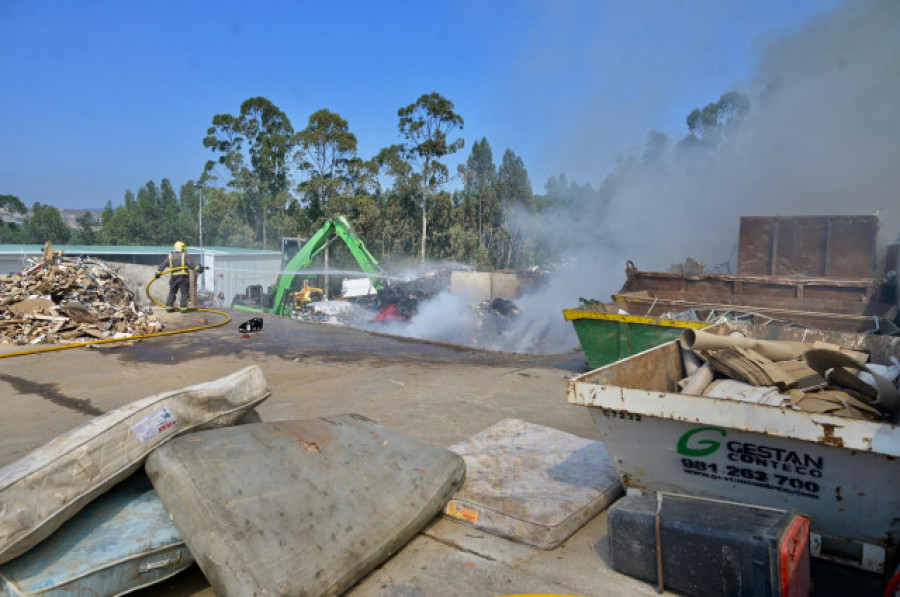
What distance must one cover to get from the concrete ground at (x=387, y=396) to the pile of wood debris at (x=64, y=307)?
28.2 inches

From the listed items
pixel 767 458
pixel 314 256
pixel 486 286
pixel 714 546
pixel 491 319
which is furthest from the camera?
pixel 486 286

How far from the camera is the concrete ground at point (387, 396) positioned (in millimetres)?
2967

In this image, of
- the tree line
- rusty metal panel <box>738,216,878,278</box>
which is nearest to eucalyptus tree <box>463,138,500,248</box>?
the tree line

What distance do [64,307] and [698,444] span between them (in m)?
10.5

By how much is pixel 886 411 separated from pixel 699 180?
17.2 meters

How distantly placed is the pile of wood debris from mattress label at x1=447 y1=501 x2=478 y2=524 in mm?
8330

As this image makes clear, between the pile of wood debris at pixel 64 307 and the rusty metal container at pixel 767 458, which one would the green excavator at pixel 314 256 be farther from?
the rusty metal container at pixel 767 458

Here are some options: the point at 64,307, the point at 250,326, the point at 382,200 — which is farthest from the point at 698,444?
the point at 382,200

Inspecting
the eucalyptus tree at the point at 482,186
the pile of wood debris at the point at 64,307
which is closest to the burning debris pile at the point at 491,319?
the pile of wood debris at the point at 64,307

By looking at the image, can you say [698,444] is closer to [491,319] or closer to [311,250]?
[491,319]

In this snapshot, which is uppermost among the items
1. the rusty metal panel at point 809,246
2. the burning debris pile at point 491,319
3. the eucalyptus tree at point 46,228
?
the eucalyptus tree at point 46,228

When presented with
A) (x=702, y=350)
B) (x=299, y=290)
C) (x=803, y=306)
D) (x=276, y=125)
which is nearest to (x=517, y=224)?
(x=276, y=125)

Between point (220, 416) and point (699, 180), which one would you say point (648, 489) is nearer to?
point (220, 416)

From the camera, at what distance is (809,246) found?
862 cm
